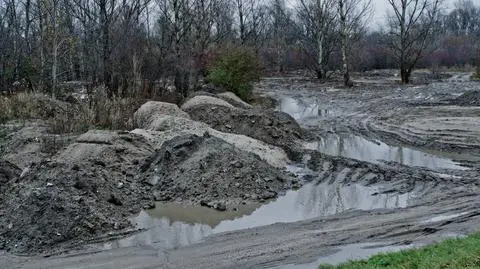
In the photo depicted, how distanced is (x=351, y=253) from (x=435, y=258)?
5.22 feet

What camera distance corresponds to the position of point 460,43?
81062 mm

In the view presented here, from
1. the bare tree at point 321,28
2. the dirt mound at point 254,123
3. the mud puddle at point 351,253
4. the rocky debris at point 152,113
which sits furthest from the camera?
the bare tree at point 321,28

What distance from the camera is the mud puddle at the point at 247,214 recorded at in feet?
27.9

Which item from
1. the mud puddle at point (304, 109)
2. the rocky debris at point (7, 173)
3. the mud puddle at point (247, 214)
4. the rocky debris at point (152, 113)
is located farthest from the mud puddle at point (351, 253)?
the mud puddle at point (304, 109)

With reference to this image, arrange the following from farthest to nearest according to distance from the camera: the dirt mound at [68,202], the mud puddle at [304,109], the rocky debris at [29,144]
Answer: the mud puddle at [304,109] < the rocky debris at [29,144] < the dirt mound at [68,202]

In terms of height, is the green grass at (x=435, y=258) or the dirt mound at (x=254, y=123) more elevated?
the dirt mound at (x=254, y=123)

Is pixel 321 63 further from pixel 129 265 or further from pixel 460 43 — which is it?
pixel 460 43

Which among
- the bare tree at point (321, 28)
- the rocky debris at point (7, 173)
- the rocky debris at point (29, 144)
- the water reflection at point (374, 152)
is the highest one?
the bare tree at point (321, 28)

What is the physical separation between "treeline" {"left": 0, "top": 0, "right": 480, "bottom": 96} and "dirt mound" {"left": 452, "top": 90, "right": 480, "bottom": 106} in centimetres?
964

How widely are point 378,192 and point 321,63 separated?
35440 millimetres

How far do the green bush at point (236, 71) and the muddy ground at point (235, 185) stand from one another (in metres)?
6.34

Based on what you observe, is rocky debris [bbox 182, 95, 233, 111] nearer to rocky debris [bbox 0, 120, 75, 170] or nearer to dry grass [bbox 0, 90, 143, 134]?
dry grass [bbox 0, 90, 143, 134]

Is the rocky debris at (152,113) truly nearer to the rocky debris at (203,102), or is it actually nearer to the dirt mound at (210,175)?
the rocky debris at (203,102)

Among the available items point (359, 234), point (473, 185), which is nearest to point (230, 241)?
point (359, 234)
